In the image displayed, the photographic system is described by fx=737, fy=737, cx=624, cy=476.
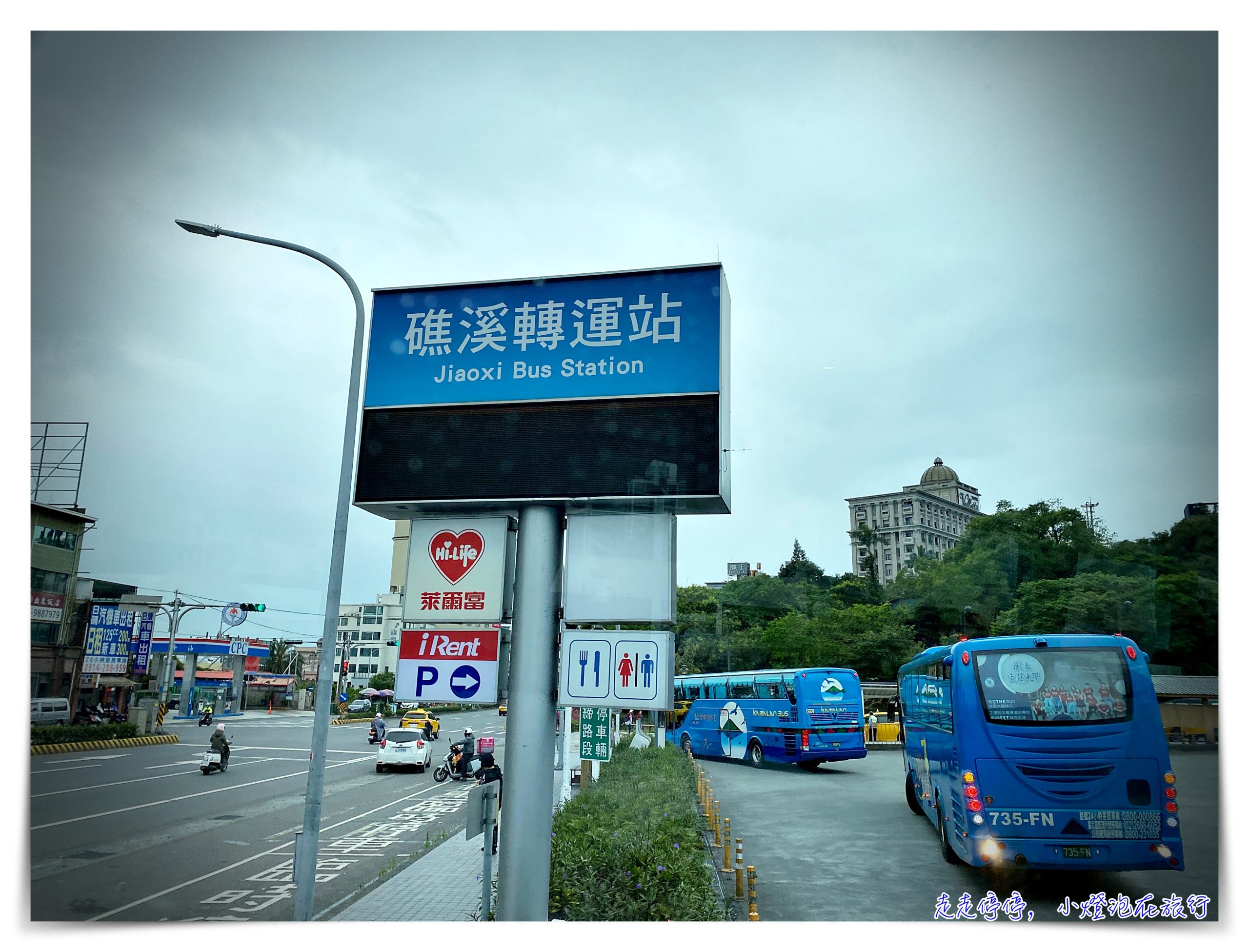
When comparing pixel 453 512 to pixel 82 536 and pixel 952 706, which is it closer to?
pixel 952 706

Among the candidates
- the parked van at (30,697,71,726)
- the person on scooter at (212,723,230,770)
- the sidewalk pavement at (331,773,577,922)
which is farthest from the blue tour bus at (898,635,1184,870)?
the parked van at (30,697,71,726)

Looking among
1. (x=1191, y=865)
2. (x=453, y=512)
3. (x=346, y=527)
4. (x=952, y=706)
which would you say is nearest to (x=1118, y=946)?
(x=952, y=706)

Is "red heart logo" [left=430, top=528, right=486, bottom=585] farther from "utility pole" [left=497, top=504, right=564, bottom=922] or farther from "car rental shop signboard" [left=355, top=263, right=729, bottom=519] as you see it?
"utility pole" [left=497, top=504, right=564, bottom=922]

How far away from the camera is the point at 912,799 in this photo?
1312 centimetres

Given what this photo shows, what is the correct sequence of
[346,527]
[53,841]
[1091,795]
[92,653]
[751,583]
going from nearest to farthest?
[1091,795]
[346,527]
[53,841]
[92,653]
[751,583]

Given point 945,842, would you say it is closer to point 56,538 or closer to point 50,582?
point 50,582

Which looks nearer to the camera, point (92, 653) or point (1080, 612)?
point (92, 653)

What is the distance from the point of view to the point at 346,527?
7473 mm

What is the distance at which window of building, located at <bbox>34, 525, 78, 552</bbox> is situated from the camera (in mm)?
12812

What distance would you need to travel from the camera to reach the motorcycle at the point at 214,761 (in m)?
17.8

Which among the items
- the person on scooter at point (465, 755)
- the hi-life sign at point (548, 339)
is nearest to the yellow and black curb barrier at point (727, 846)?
the hi-life sign at point (548, 339)

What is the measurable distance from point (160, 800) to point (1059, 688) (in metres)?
15.7

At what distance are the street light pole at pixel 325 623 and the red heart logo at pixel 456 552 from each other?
4.17 ft

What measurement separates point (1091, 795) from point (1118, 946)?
1.26 meters
